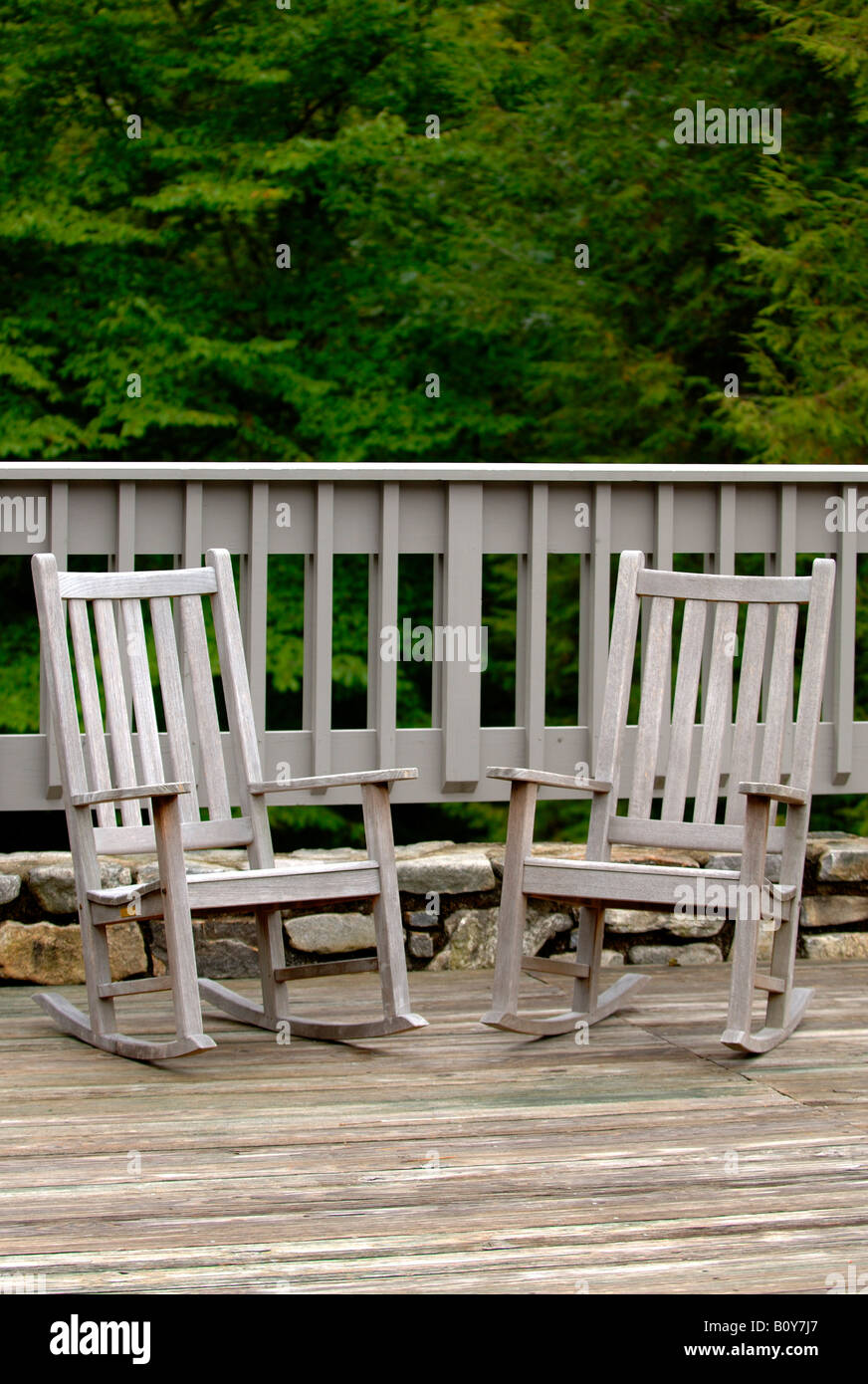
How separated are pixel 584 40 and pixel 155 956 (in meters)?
8.63

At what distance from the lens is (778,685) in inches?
141

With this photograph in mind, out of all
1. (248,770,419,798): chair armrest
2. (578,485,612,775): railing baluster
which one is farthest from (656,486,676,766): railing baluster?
(248,770,419,798): chair armrest

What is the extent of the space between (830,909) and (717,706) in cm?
103

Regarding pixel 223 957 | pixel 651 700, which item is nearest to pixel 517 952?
pixel 651 700

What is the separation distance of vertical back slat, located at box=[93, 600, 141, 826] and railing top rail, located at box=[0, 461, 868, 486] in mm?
503

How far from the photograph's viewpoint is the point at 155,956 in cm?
397

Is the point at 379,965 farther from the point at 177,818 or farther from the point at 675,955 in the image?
the point at 675,955

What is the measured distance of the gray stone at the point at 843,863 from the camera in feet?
14.1

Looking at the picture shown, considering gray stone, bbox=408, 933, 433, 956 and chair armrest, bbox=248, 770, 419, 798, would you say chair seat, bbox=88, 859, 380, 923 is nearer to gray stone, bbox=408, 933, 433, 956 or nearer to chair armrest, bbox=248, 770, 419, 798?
chair armrest, bbox=248, 770, 419, 798

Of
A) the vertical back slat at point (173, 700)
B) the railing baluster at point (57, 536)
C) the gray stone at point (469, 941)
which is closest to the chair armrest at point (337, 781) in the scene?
the vertical back slat at point (173, 700)

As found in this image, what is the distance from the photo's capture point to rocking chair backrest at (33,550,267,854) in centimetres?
339

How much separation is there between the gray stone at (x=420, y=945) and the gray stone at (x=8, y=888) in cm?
107

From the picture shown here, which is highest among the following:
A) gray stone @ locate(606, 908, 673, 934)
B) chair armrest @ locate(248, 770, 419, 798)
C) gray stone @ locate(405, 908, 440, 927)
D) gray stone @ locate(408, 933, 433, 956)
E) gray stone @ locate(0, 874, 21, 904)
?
chair armrest @ locate(248, 770, 419, 798)
